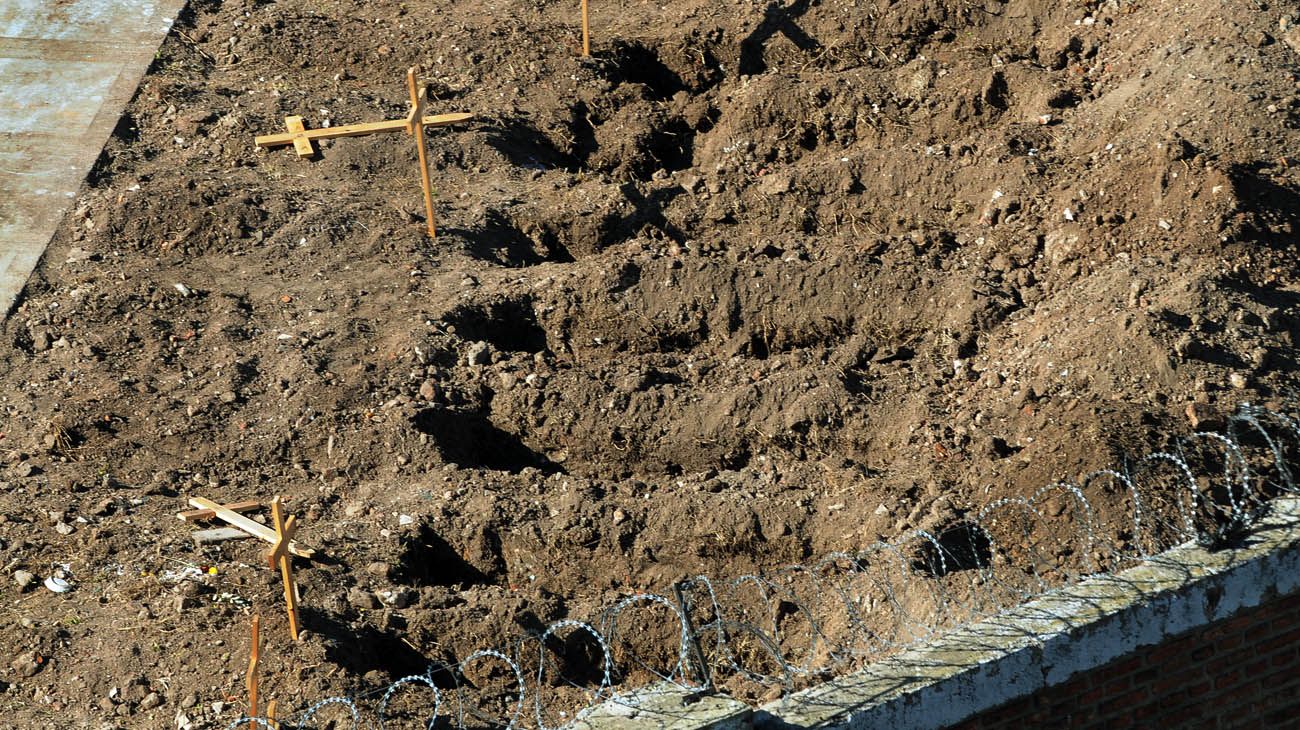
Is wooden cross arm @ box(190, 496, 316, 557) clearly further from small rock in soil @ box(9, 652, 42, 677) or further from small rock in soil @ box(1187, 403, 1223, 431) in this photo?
small rock in soil @ box(1187, 403, 1223, 431)

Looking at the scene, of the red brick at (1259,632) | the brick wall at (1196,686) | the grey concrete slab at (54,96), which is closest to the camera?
the brick wall at (1196,686)

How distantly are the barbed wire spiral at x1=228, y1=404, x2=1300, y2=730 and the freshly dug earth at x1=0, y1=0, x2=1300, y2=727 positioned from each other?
194mm

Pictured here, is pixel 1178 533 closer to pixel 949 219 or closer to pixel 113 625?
pixel 949 219

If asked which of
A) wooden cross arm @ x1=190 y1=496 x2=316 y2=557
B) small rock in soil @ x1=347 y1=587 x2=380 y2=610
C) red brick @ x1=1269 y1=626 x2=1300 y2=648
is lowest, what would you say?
red brick @ x1=1269 y1=626 x2=1300 y2=648

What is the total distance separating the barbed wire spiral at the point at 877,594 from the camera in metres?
7.34

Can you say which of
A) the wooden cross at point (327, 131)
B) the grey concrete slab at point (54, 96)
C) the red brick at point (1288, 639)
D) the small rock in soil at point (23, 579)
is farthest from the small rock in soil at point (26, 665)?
the red brick at point (1288, 639)

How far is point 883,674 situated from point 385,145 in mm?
6739

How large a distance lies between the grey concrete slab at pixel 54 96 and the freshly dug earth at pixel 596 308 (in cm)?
24

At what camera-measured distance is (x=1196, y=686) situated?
21.1ft

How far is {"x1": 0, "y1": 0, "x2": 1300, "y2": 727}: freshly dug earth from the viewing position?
26.0 feet

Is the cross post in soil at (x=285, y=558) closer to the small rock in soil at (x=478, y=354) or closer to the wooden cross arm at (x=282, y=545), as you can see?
the wooden cross arm at (x=282, y=545)

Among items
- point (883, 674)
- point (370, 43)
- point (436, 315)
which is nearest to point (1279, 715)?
point (883, 674)

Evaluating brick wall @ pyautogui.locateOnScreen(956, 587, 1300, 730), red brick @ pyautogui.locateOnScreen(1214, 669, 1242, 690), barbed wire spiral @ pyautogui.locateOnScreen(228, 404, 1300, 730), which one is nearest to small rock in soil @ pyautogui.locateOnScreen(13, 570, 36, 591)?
barbed wire spiral @ pyautogui.locateOnScreen(228, 404, 1300, 730)

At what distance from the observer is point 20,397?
916 centimetres
